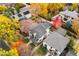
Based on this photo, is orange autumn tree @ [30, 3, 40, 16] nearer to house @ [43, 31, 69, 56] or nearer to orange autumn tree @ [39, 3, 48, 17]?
orange autumn tree @ [39, 3, 48, 17]

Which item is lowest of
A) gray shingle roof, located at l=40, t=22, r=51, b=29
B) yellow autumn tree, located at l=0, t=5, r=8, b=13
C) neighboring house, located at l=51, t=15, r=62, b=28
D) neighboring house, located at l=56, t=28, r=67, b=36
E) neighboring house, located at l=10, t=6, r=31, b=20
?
neighboring house, located at l=56, t=28, r=67, b=36

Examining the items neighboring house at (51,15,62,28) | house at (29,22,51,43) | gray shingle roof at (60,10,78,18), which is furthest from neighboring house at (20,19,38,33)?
gray shingle roof at (60,10,78,18)

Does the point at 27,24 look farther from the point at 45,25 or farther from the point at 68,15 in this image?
the point at 68,15

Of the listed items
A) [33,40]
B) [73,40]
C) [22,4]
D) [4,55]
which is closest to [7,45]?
[4,55]

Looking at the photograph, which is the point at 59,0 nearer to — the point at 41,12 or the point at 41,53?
the point at 41,12

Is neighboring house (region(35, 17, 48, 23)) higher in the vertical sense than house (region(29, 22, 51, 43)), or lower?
higher

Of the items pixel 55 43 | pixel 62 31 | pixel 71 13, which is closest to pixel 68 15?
pixel 71 13
